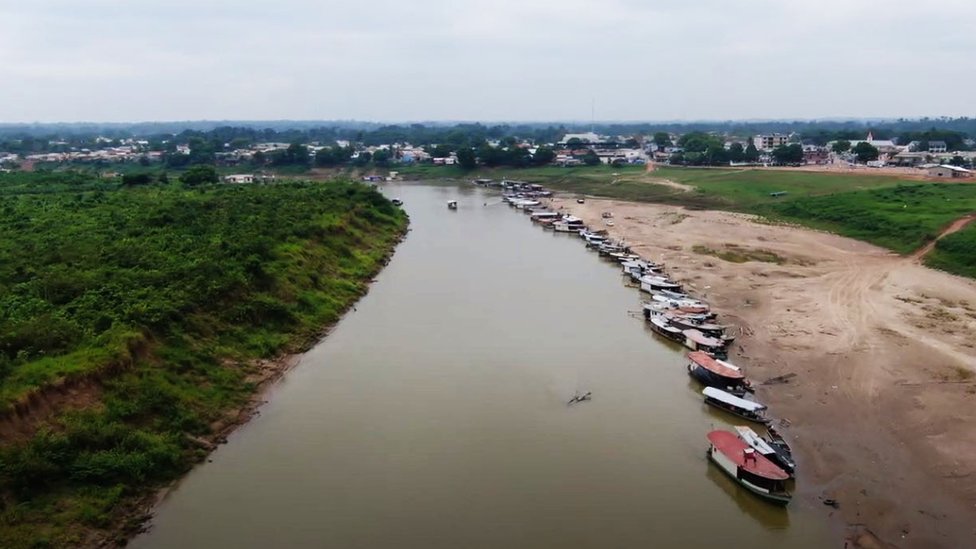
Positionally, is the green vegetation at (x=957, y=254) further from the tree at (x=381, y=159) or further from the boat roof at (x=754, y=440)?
the tree at (x=381, y=159)

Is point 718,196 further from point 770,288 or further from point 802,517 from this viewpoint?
point 802,517

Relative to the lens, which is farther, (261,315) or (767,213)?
(767,213)

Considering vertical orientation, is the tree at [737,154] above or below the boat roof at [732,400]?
above

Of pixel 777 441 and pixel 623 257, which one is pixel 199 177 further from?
pixel 777 441

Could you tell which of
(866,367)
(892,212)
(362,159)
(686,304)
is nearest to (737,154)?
(892,212)

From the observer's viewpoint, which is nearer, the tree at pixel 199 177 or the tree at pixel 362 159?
the tree at pixel 199 177

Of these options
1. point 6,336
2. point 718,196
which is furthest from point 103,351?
point 718,196

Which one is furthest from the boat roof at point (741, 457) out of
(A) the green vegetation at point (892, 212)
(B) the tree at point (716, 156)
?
(B) the tree at point (716, 156)
